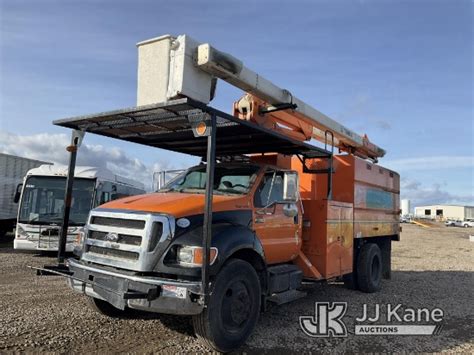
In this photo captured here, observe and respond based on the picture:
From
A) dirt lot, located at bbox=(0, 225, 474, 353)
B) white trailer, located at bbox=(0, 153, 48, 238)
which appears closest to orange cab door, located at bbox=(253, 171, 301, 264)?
dirt lot, located at bbox=(0, 225, 474, 353)

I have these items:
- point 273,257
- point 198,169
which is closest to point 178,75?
point 198,169

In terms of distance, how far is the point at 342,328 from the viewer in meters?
6.25

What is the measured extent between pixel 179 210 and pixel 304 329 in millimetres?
2653

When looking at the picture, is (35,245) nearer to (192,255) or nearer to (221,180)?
(221,180)

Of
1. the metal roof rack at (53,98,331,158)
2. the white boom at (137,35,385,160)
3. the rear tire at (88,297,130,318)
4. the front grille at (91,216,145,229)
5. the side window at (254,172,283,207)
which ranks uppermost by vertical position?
the white boom at (137,35,385,160)

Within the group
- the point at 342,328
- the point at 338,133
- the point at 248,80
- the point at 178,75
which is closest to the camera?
the point at 178,75

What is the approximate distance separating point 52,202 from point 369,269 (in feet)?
30.5

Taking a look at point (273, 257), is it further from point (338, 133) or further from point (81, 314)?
point (338, 133)

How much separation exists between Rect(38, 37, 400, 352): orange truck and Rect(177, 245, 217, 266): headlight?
11mm

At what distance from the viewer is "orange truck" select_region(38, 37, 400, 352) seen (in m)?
4.63

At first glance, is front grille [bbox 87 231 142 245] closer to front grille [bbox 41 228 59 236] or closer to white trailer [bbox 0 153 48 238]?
front grille [bbox 41 228 59 236]

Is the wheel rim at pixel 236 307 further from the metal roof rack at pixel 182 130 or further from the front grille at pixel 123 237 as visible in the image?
the metal roof rack at pixel 182 130

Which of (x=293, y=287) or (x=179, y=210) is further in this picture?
(x=293, y=287)

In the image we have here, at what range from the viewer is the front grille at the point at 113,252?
4844mm
